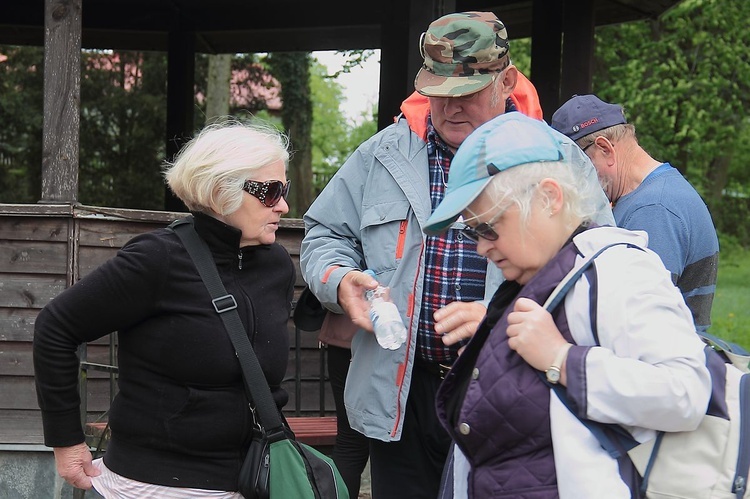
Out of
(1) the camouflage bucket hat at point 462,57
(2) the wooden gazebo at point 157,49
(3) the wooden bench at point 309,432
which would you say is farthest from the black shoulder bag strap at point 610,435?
(2) the wooden gazebo at point 157,49

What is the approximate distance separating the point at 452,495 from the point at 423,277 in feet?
2.50

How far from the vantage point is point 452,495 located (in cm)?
210

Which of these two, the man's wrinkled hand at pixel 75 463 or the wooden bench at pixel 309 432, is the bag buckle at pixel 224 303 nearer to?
the man's wrinkled hand at pixel 75 463

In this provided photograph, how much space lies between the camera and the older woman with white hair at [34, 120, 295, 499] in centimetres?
241

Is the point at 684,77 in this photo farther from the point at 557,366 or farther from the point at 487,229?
the point at 557,366

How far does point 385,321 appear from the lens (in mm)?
2494

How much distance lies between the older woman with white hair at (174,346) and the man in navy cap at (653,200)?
1.12 metres

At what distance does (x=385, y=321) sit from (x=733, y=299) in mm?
13253

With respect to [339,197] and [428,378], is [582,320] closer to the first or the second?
[428,378]

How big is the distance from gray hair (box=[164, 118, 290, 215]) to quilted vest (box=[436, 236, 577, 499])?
948mm

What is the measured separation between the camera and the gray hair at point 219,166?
2.53m

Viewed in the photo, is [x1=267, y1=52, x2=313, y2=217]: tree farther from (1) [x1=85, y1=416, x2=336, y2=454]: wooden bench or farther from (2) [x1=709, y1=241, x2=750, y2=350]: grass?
(1) [x1=85, y1=416, x2=336, y2=454]: wooden bench

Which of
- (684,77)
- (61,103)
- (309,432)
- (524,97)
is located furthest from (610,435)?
(684,77)

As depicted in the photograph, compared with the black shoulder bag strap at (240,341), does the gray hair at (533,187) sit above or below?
above
